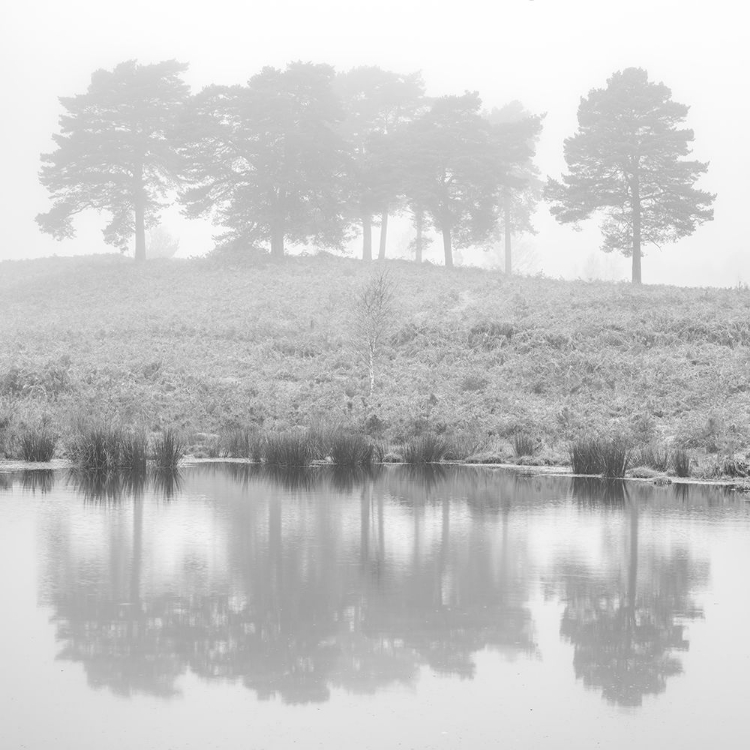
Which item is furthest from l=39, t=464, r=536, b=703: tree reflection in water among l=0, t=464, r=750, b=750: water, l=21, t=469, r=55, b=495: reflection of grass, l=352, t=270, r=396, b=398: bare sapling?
l=352, t=270, r=396, b=398: bare sapling

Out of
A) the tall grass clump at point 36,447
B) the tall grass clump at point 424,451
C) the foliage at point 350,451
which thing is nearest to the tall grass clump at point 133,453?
the tall grass clump at point 36,447

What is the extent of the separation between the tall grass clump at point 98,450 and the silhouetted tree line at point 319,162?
104 ft

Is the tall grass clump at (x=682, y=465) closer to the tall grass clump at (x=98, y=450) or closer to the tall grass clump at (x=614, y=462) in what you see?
the tall grass clump at (x=614, y=462)

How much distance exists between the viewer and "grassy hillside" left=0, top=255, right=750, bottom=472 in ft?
80.8

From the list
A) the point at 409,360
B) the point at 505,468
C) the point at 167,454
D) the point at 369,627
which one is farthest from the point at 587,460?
the point at 409,360

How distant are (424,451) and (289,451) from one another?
312 cm

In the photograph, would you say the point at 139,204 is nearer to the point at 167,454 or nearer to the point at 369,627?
the point at 167,454

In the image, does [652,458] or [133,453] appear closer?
[133,453]

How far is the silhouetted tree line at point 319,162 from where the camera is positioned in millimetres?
45531

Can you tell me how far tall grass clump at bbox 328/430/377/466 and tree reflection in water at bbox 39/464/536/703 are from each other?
6080 millimetres

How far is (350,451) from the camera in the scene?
1969 centimetres

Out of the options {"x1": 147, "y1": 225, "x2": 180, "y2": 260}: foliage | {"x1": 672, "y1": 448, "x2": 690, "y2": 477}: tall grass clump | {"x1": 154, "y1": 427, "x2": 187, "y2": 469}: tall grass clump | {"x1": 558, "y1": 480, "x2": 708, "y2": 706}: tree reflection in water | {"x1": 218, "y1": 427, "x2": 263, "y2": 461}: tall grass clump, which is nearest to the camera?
{"x1": 558, "y1": 480, "x2": 708, "y2": 706}: tree reflection in water

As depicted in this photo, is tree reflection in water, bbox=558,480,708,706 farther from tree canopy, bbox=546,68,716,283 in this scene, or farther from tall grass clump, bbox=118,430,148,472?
tree canopy, bbox=546,68,716,283

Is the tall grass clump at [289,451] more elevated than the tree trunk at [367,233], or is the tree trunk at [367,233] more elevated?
the tree trunk at [367,233]
